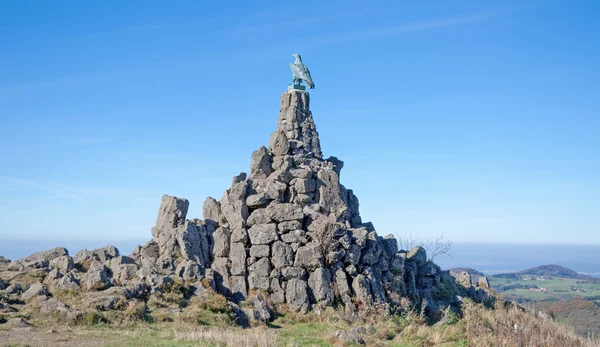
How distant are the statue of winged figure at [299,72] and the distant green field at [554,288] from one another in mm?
76998

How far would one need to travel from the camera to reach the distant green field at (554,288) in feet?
353

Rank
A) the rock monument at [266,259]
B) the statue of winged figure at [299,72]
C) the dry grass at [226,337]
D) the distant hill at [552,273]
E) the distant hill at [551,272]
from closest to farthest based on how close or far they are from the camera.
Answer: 1. the dry grass at [226,337]
2. the rock monument at [266,259]
3. the statue of winged figure at [299,72]
4. the distant hill at [552,273]
5. the distant hill at [551,272]

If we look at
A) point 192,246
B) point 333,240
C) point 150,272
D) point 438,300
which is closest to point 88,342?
point 150,272

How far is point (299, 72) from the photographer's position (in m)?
44.2

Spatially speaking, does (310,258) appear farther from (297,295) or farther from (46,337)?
(46,337)

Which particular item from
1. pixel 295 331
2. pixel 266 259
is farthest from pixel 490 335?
pixel 266 259

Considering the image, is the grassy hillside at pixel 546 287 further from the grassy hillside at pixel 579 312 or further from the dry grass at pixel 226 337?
the dry grass at pixel 226 337

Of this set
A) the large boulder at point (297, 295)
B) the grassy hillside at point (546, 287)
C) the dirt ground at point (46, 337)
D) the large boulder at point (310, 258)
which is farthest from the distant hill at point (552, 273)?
the dirt ground at point (46, 337)

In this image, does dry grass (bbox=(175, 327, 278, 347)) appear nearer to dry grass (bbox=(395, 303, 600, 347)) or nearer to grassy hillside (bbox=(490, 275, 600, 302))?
dry grass (bbox=(395, 303, 600, 347))

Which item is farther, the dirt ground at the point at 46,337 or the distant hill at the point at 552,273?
the distant hill at the point at 552,273

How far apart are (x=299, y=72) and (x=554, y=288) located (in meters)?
111

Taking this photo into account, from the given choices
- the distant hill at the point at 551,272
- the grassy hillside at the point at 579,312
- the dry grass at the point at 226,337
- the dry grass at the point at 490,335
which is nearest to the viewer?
the dry grass at the point at 226,337

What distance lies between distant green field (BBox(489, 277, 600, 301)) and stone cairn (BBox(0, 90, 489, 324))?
250 ft

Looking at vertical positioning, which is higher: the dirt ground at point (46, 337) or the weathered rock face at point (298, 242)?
the weathered rock face at point (298, 242)
